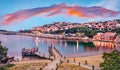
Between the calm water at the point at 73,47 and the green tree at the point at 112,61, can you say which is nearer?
the green tree at the point at 112,61

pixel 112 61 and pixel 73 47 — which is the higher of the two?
pixel 112 61

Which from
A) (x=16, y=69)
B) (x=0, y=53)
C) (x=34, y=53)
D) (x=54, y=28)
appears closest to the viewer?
(x=16, y=69)

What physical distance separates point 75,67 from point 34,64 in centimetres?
503

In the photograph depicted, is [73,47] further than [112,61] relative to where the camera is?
Yes

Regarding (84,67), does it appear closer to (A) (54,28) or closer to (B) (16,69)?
(B) (16,69)

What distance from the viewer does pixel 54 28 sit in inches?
7092

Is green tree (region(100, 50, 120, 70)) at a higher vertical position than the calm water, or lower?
higher

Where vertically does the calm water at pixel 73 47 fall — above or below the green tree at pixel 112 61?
below

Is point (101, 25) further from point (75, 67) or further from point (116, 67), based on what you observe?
point (116, 67)

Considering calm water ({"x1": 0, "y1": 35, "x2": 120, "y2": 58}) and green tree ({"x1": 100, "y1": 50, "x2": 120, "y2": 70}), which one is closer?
green tree ({"x1": 100, "y1": 50, "x2": 120, "y2": 70})

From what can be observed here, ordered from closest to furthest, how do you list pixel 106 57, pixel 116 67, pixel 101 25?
pixel 116 67 → pixel 106 57 → pixel 101 25

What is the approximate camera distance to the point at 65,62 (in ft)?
121

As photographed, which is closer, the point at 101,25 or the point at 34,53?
the point at 34,53

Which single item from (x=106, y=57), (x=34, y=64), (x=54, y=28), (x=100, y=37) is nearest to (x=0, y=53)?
(x=34, y=64)
